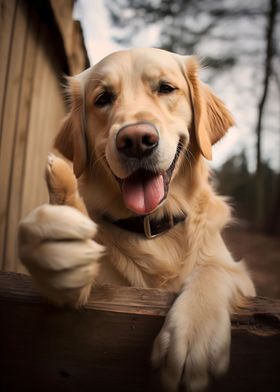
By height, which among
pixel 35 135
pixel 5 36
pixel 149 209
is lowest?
pixel 149 209

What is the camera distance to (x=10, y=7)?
217cm

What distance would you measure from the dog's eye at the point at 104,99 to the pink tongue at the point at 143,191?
51 centimetres

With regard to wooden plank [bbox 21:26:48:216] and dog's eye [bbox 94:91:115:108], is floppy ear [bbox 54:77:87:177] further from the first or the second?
wooden plank [bbox 21:26:48:216]

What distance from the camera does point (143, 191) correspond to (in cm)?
171

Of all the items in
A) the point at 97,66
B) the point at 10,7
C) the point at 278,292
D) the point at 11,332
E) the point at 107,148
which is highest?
the point at 10,7

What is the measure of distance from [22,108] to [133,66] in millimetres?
1025

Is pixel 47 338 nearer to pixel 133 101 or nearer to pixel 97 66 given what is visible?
pixel 133 101

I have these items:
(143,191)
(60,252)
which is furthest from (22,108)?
(60,252)

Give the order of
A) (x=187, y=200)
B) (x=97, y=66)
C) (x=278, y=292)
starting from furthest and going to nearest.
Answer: (x=278, y=292)
(x=97, y=66)
(x=187, y=200)

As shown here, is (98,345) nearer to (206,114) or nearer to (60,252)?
(60,252)

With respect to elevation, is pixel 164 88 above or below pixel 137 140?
above

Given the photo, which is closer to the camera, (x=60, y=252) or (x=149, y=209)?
(x=60, y=252)

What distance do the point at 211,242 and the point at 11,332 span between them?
111 centimetres

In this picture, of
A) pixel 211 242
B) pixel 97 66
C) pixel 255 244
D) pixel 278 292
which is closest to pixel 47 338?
pixel 211 242
